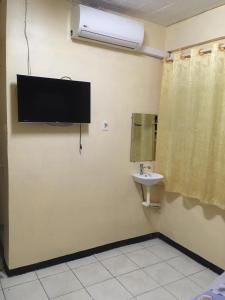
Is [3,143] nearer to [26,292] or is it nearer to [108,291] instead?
[26,292]

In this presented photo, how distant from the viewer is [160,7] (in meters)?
2.65

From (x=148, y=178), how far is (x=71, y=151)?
946mm

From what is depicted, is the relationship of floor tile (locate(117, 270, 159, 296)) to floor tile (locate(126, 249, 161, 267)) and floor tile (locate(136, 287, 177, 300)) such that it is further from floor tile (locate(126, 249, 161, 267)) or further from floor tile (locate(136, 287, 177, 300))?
floor tile (locate(126, 249, 161, 267))

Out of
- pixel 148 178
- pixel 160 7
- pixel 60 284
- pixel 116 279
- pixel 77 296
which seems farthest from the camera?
pixel 148 178

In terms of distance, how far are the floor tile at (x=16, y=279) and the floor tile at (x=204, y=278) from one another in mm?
1585

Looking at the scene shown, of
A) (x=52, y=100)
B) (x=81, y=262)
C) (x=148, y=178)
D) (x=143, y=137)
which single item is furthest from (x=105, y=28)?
(x=81, y=262)

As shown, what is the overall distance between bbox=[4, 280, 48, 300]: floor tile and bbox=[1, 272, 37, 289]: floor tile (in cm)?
6

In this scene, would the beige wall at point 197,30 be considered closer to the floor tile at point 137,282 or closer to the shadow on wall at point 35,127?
the shadow on wall at point 35,127

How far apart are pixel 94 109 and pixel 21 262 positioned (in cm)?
171

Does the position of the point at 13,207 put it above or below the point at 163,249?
above

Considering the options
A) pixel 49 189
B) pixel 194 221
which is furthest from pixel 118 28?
pixel 194 221

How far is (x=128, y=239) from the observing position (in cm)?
322

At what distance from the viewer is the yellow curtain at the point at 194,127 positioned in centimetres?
255

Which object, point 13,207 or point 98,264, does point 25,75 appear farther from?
point 98,264
